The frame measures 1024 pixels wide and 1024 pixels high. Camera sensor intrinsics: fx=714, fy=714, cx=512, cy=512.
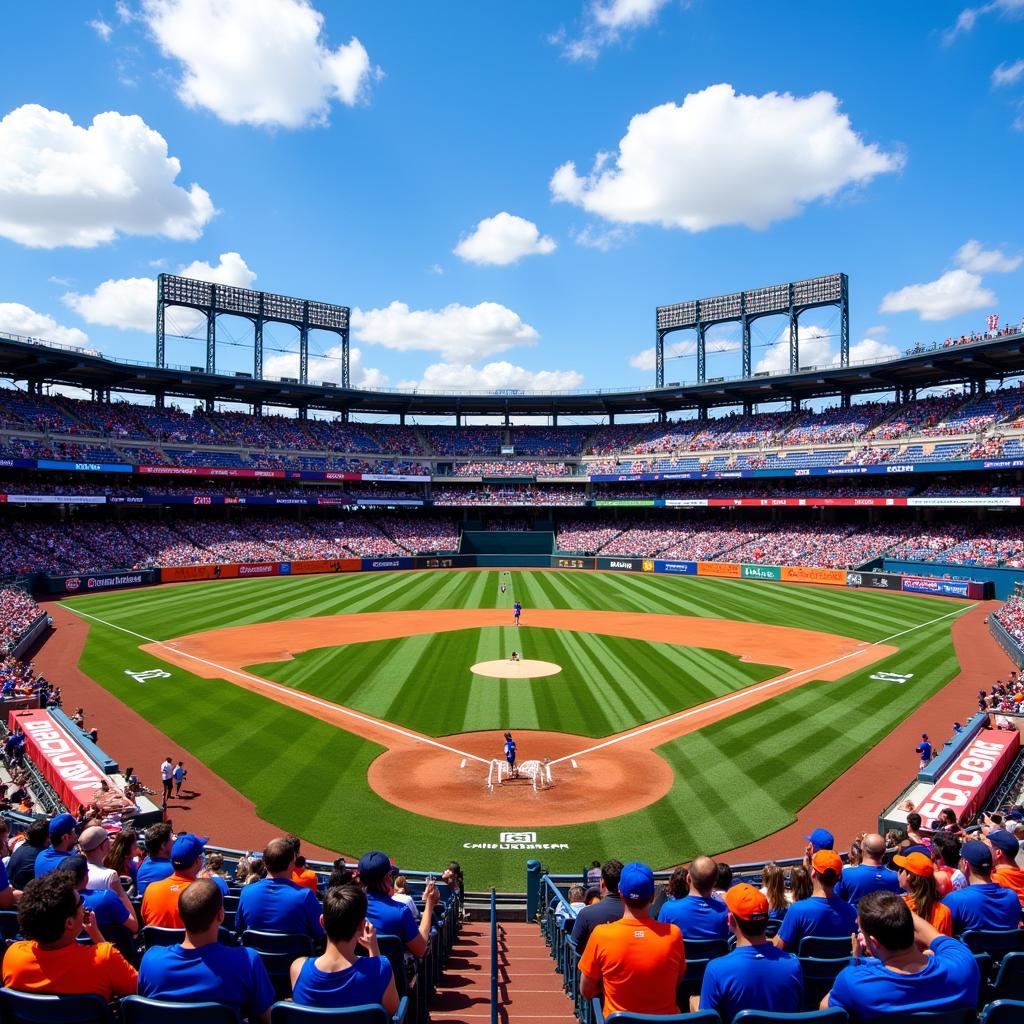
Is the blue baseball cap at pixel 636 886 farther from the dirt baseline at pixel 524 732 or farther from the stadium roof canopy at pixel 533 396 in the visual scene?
the stadium roof canopy at pixel 533 396

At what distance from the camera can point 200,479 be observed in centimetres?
6425

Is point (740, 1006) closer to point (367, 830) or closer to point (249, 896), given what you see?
point (249, 896)

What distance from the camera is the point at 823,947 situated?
5.39 m

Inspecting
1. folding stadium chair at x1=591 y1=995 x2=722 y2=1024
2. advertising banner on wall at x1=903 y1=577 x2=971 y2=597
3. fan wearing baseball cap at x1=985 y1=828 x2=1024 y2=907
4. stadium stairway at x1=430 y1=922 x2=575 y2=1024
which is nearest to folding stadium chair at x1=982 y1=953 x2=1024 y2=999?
fan wearing baseball cap at x1=985 y1=828 x2=1024 y2=907

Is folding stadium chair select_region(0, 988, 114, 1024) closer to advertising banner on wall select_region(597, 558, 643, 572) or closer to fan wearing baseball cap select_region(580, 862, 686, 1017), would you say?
fan wearing baseball cap select_region(580, 862, 686, 1017)

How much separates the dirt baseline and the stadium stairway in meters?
5.24

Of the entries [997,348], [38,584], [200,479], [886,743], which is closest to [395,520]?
[200,479]

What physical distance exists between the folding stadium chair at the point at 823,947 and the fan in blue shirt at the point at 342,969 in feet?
10.7

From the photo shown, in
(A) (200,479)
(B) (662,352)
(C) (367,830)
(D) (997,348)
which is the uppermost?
(B) (662,352)

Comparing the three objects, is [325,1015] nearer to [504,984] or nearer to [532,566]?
[504,984]

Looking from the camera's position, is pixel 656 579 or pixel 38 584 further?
pixel 656 579

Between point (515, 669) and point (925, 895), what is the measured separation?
23.0 meters

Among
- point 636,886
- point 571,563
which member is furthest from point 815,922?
point 571,563

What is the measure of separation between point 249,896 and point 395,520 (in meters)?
68.6
